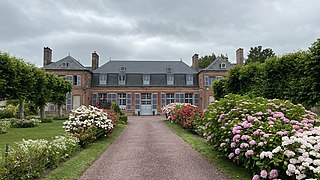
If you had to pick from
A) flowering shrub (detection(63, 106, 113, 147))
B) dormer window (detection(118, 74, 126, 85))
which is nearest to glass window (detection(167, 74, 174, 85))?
dormer window (detection(118, 74, 126, 85))

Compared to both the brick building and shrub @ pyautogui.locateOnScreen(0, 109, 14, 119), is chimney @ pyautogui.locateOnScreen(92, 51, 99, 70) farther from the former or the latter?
shrub @ pyautogui.locateOnScreen(0, 109, 14, 119)

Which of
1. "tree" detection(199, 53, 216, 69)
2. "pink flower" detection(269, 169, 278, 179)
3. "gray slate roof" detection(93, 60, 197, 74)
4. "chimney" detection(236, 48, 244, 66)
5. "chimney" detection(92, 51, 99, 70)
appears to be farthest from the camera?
"tree" detection(199, 53, 216, 69)

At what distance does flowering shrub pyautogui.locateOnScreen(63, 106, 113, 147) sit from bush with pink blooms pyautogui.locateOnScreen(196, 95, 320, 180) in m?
4.46

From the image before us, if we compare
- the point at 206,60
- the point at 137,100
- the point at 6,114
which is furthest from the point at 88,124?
the point at 206,60

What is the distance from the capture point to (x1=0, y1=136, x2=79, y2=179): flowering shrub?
5.18 meters

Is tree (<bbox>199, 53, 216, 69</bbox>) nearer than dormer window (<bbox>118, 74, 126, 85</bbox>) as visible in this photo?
No

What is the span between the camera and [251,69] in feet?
50.8

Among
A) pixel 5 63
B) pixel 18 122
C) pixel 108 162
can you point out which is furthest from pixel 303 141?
pixel 18 122

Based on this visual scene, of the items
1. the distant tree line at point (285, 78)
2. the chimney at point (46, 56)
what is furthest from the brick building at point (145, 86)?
the distant tree line at point (285, 78)

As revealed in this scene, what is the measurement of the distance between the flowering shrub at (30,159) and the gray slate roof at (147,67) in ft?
100

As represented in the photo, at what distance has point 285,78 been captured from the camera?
41.0ft

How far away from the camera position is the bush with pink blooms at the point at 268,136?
400cm

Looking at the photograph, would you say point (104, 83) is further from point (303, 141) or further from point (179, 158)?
point (303, 141)

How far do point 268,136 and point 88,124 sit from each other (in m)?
7.52
